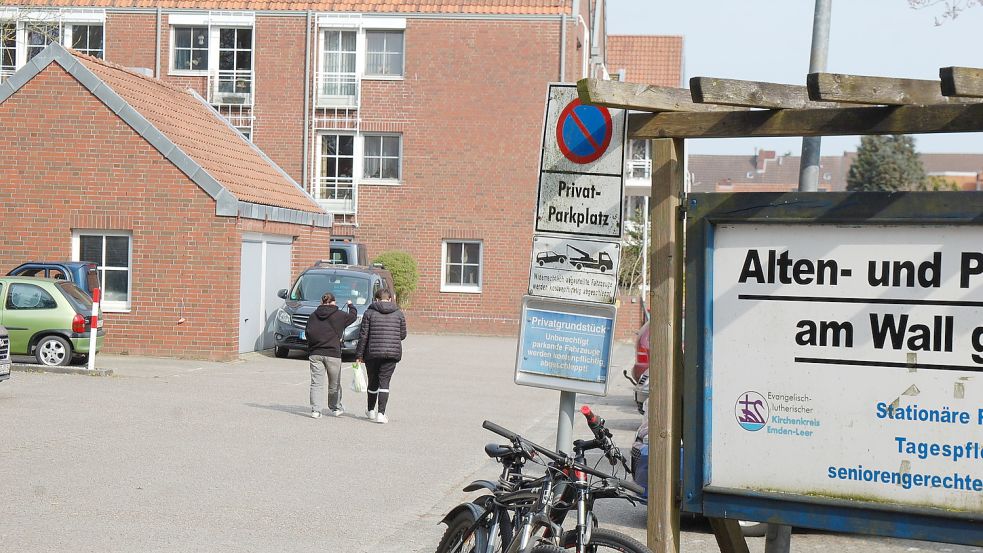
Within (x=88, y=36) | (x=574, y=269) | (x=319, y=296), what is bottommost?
(x=319, y=296)

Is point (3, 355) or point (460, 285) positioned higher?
point (460, 285)

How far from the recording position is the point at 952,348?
15.6 ft

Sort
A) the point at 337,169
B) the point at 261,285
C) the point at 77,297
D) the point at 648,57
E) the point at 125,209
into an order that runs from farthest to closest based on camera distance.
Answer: the point at 648,57 < the point at 337,169 < the point at 261,285 < the point at 125,209 < the point at 77,297

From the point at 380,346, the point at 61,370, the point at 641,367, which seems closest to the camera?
the point at 380,346

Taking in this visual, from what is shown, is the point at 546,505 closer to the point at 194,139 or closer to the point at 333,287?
the point at 333,287

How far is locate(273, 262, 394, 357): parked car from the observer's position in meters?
24.5

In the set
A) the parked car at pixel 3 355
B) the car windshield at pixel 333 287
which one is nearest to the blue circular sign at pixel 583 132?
the parked car at pixel 3 355

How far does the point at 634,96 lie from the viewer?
5.16 metres

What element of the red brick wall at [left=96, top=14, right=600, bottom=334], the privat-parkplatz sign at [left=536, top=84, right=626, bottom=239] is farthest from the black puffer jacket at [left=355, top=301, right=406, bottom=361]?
the red brick wall at [left=96, top=14, right=600, bottom=334]

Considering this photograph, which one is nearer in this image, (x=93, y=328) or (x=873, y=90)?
(x=873, y=90)

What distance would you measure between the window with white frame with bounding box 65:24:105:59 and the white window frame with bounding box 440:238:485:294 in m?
12.1

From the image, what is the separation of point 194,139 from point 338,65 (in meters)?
12.6

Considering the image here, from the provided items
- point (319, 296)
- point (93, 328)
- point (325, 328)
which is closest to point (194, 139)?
point (319, 296)

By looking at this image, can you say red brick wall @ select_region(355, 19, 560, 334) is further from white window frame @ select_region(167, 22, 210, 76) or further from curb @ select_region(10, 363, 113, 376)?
curb @ select_region(10, 363, 113, 376)
